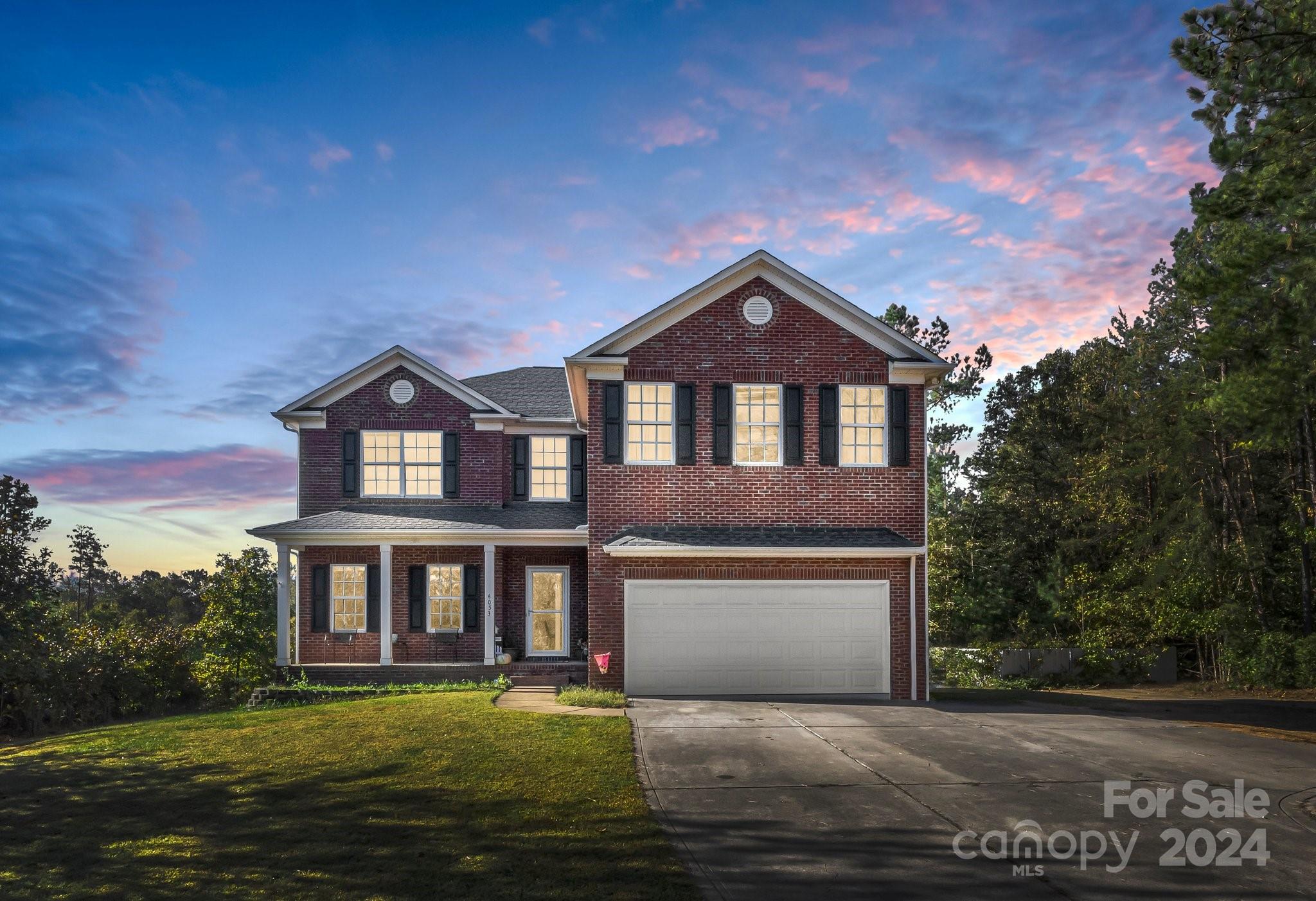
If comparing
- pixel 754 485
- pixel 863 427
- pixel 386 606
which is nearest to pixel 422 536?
pixel 386 606

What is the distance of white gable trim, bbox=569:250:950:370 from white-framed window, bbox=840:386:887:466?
1069mm

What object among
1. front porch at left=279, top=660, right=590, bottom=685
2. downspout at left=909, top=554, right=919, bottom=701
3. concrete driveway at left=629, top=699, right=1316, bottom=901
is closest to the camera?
concrete driveway at left=629, top=699, right=1316, bottom=901

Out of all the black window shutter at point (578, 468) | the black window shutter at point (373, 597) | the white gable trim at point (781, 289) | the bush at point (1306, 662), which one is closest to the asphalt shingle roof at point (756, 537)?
the white gable trim at point (781, 289)

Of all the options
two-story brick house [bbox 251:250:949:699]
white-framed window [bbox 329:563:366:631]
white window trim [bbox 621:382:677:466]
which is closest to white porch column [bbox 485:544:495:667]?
two-story brick house [bbox 251:250:949:699]

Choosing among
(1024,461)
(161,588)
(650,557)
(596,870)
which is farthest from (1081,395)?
(161,588)

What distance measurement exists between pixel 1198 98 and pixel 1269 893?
1166cm

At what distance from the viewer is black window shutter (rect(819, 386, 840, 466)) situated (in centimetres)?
1758

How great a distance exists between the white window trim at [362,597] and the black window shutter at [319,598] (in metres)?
0.08

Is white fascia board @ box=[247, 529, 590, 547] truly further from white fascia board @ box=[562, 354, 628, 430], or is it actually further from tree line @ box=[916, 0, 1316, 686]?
tree line @ box=[916, 0, 1316, 686]

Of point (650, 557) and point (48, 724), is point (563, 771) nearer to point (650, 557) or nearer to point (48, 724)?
point (650, 557)

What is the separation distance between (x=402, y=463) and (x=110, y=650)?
7.99m

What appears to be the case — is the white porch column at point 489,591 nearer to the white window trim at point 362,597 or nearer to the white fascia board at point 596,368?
the white window trim at point 362,597

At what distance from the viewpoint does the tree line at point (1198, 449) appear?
44.0 feet

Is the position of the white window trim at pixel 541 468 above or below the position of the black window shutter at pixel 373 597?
above
